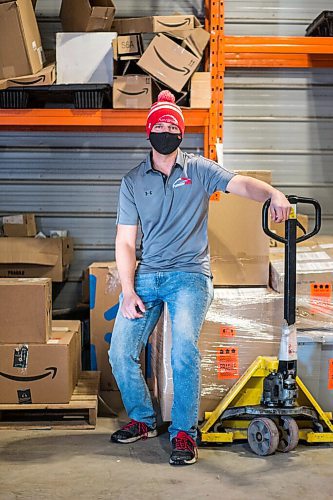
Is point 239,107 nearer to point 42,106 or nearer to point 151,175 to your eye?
point 42,106

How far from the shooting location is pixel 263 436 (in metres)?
3.76

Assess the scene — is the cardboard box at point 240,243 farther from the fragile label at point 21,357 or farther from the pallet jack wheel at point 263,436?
the fragile label at point 21,357

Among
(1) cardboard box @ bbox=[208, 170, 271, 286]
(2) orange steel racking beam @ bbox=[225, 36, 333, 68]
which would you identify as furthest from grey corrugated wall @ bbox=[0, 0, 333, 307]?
(1) cardboard box @ bbox=[208, 170, 271, 286]

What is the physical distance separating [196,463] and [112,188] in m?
2.42

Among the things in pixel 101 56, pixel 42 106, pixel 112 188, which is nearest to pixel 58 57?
pixel 101 56

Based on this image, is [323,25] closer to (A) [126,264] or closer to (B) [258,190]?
(B) [258,190]

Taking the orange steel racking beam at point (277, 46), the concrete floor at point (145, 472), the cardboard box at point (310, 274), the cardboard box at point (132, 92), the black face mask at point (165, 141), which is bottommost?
the concrete floor at point (145, 472)

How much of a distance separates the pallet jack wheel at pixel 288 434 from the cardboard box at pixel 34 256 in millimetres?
1973

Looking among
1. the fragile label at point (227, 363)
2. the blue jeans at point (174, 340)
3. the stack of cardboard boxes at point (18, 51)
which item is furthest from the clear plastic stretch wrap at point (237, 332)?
the stack of cardboard boxes at point (18, 51)

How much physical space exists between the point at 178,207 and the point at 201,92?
1.03 m

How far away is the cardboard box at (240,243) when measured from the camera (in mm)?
4281

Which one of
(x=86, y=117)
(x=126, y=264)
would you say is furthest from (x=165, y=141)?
(x=86, y=117)

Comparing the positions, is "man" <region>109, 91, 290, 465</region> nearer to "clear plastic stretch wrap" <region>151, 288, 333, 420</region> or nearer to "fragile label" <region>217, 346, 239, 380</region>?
"clear plastic stretch wrap" <region>151, 288, 333, 420</region>

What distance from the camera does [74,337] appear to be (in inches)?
178
